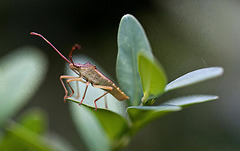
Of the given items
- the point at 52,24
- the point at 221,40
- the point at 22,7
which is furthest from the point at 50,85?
the point at 221,40

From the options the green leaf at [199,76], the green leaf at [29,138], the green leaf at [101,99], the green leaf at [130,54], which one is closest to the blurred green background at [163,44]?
the green leaf at [101,99]

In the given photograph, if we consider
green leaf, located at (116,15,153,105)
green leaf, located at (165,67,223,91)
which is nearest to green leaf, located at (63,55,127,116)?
green leaf, located at (116,15,153,105)

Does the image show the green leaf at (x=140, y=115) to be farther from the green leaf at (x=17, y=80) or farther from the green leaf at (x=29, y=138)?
the green leaf at (x=17, y=80)

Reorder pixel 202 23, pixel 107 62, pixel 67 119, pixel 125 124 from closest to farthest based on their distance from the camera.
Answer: pixel 125 124, pixel 202 23, pixel 107 62, pixel 67 119

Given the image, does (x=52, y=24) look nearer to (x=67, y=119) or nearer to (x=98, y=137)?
(x=67, y=119)

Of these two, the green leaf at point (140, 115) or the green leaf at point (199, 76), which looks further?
the green leaf at point (140, 115)
